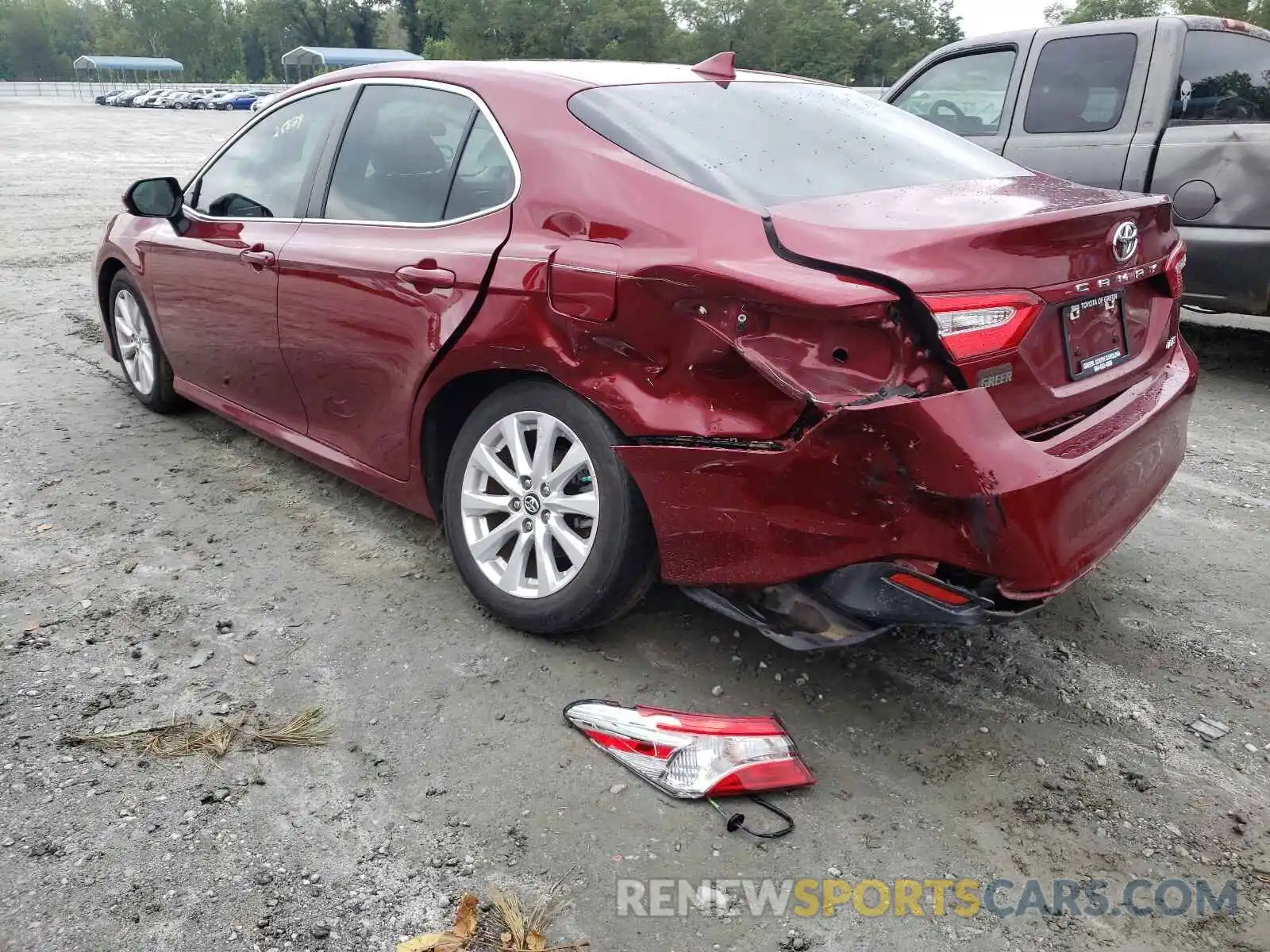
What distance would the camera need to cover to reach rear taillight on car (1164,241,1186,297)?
310 cm

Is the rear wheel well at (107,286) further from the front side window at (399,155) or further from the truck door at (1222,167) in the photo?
the truck door at (1222,167)

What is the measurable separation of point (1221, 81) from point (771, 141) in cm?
427

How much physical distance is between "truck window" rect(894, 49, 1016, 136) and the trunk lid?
402cm

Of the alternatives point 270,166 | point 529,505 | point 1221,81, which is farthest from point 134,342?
point 1221,81

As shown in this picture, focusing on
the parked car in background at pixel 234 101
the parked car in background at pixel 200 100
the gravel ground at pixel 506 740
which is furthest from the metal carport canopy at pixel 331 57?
the gravel ground at pixel 506 740

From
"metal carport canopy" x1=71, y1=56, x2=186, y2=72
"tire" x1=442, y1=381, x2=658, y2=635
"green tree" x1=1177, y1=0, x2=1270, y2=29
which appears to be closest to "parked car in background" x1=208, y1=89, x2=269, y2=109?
"metal carport canopy" x1=71, y1=56, x2=186, y2=72

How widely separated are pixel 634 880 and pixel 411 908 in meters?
0.48

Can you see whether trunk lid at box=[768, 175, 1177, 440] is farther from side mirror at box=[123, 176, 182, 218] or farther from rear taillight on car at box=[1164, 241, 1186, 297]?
side mirror at box=[123, 176, 182, 218]

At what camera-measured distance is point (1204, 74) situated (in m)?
5.91

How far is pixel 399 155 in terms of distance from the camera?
357 centimetres

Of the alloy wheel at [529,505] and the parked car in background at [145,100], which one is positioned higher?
the parked car in background at [145,100]

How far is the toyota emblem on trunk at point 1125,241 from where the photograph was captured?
2.76 m

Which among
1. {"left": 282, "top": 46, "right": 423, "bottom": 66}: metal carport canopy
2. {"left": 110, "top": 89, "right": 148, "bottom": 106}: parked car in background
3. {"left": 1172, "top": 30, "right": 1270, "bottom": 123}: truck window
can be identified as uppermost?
{"left": 282, "top": 46, "right": 423, "bottom": 66}: metal carport canopy

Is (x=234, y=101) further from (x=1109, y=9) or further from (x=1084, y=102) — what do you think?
(x=1084, y=102)
